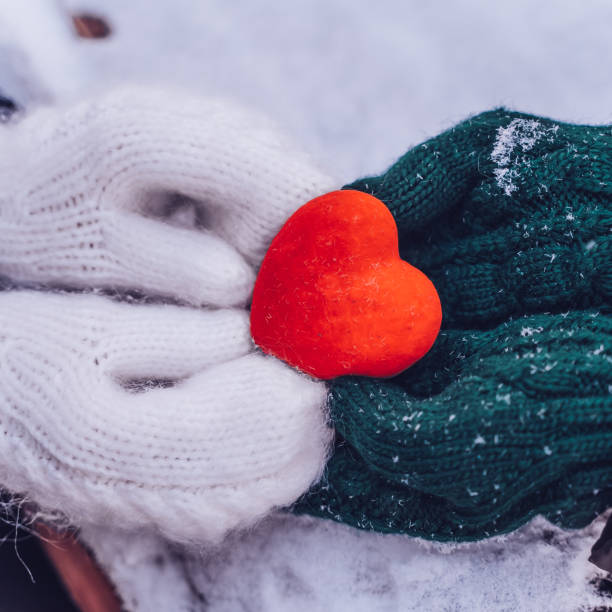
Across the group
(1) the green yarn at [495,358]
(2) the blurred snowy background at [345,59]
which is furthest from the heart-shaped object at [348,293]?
(2) the blurred snowy background at [345,59]

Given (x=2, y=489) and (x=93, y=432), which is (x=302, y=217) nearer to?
(x=93, y=432)

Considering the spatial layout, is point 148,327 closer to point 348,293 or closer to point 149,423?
point 149,423

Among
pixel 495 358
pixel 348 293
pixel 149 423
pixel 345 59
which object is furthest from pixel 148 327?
pixel 345 59

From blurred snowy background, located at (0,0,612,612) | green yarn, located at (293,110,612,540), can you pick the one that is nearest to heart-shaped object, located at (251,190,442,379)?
green yarn, located at (293,110,612,540)

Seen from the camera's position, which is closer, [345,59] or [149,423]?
[149,423]

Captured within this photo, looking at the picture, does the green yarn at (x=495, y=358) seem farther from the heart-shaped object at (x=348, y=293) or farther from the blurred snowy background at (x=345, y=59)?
the blurred snowy background at (x=345, y=59)

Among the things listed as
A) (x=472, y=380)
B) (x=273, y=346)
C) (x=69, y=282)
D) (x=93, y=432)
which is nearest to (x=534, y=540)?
(x=472, y=380)

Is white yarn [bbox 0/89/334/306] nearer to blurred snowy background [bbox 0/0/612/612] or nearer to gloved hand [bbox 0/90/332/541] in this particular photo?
gloved hand [bbox 0/90/332/541]
